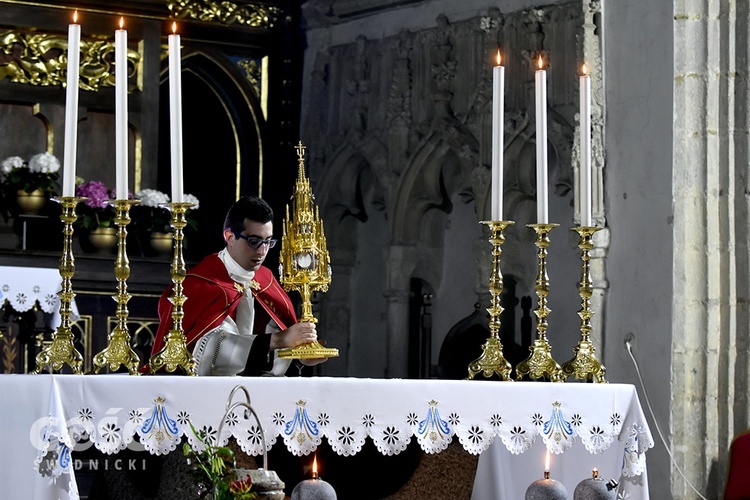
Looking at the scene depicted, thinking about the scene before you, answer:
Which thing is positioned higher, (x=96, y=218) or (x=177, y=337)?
(x=96, y=218)

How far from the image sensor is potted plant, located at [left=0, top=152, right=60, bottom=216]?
358 inches

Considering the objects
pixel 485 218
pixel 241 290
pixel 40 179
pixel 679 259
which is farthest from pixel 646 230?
pixel 40 179

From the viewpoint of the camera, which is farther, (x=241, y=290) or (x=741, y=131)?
(x=741, y=131)

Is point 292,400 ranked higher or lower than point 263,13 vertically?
lower

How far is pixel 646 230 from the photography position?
7887mm

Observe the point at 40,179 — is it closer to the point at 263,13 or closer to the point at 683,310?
the point at 263,13

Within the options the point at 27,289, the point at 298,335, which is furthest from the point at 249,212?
the point at 27,289

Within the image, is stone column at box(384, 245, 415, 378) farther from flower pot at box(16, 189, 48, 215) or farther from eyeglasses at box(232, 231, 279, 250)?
eyeglasses at box(232, 231, 279, 250)

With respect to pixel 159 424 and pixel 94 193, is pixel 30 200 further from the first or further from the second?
pixel 159 424

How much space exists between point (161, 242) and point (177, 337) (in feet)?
16.8

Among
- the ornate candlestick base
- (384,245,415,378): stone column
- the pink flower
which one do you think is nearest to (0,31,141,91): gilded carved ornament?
the pink flower

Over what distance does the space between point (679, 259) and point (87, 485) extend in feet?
11.3

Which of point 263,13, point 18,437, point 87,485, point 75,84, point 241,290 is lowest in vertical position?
point 87,485

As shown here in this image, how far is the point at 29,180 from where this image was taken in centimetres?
911
